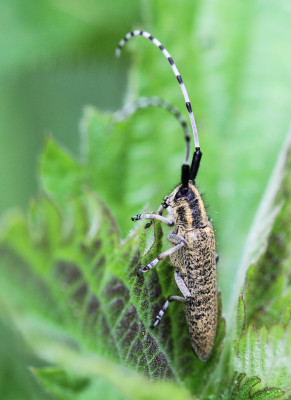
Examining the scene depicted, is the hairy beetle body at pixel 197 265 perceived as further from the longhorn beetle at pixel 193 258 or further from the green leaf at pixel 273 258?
the green leaf at pixel 273 258

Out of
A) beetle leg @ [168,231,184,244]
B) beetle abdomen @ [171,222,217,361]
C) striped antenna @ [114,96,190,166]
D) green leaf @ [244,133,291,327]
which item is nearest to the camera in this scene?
beetle abdomen @ [171,222,217,361]

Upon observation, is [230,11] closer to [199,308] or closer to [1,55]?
[1,55]

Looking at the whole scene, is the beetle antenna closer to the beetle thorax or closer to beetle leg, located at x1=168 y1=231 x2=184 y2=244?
the beetle thorax

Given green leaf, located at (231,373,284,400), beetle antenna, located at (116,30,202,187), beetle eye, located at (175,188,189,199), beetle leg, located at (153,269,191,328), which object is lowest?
green leaf, located at (231,373,284,400)

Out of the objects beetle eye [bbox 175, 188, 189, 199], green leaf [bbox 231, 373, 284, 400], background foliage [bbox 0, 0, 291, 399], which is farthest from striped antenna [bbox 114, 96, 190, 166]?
green leaf [bbox 231, 373, 284, 400]

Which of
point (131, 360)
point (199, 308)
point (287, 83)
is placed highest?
point (287, 83)

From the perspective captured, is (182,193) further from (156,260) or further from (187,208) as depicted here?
(156,260)

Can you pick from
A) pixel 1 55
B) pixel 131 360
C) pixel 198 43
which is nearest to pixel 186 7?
pixel 198 43
